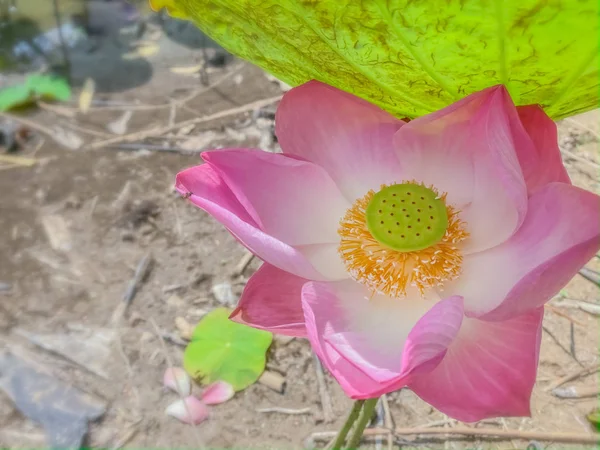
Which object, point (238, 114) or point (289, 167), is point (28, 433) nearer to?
point (289, 167)

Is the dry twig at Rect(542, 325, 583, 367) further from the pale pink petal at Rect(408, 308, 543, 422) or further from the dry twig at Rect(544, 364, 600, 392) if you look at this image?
the pale pink petal at Rect(408, 308, 543, 422)

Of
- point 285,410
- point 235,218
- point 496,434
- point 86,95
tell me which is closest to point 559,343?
point 496,434

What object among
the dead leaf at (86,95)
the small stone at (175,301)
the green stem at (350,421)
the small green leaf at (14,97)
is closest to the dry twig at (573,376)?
the green stem at (350,421)

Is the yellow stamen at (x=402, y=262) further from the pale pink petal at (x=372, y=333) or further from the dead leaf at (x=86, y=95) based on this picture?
the dead leaf at (x=86, y=95)

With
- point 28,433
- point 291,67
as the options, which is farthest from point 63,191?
point 291,67

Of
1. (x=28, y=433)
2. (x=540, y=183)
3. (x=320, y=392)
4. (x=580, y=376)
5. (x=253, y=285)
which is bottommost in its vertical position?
(x=28, y=433)

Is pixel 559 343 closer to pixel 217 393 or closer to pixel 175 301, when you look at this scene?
pixel 217 393
